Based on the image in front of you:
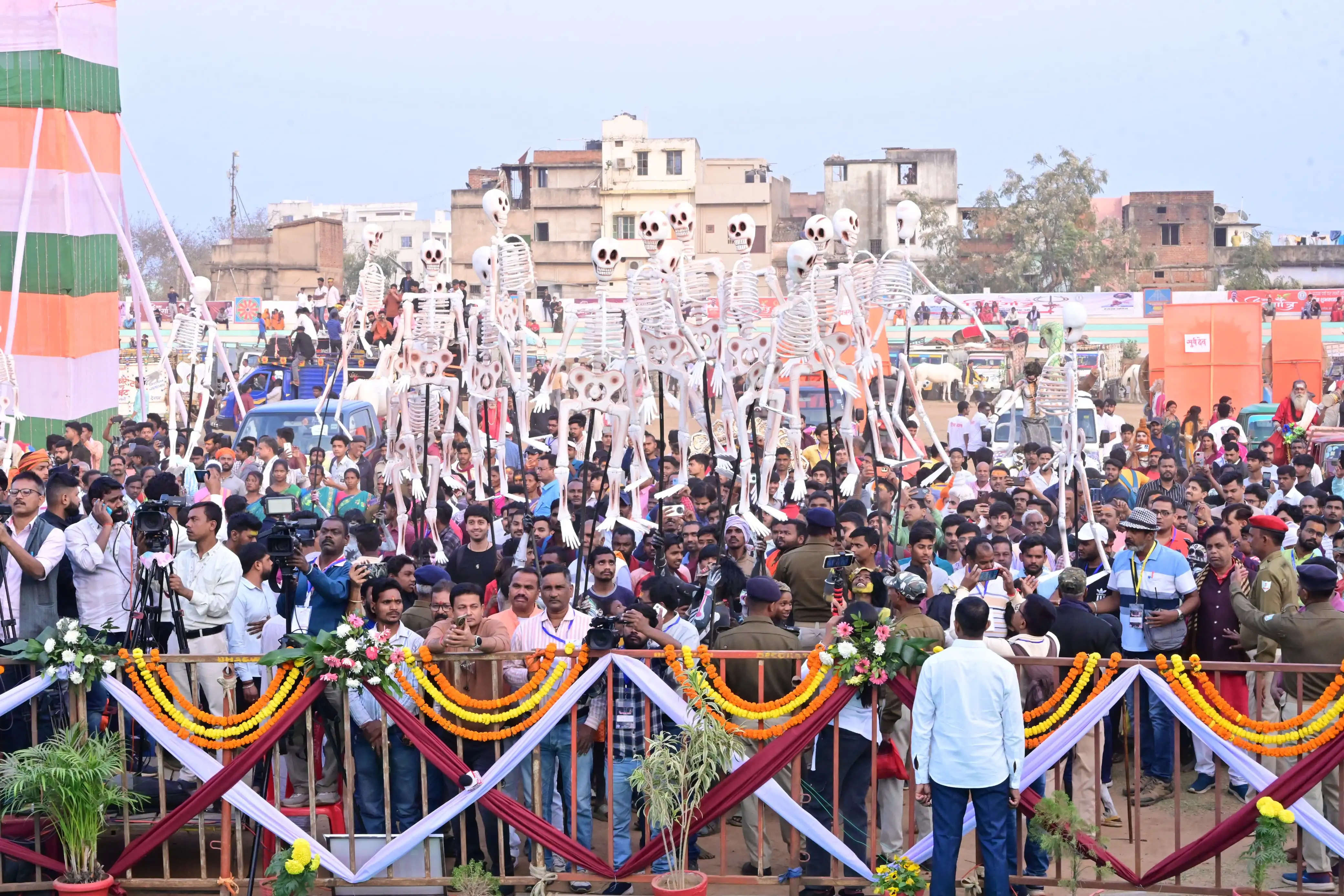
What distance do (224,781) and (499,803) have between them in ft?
4.28

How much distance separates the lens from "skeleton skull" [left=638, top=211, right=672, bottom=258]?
11.3 metres

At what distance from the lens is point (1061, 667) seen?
730 centimetres

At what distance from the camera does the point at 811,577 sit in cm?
834

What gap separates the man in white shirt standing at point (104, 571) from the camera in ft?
26.3

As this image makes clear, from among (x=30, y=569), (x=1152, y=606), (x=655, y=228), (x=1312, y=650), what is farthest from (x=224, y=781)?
(x=655, y=228)

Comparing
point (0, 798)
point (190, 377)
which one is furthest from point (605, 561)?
point (190, 377)

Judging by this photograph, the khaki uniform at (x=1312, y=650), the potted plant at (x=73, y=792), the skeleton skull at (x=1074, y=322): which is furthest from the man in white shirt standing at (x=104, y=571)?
the skeleton skull at (x=1074, y=322)

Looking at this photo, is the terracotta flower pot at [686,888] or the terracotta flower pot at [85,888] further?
the terracotta flower pot at [85,888]

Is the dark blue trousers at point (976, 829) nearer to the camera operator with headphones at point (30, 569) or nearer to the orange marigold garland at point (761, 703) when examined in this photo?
the orange marigold garland at point (761, 703)

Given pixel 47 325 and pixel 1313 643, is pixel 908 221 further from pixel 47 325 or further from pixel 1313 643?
pixel 47 325

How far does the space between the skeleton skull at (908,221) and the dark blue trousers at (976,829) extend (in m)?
6.73

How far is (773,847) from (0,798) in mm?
3931

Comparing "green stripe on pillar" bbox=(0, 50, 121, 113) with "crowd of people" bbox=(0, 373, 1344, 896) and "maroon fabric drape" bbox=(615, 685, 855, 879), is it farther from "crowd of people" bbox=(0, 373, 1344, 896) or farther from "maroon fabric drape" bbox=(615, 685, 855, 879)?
"maroon fabric drape" bbox=(615, 685, 855, 879)

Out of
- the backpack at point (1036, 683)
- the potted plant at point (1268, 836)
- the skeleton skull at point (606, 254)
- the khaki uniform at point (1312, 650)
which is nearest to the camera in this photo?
the potted plant at point (1268, 836)
